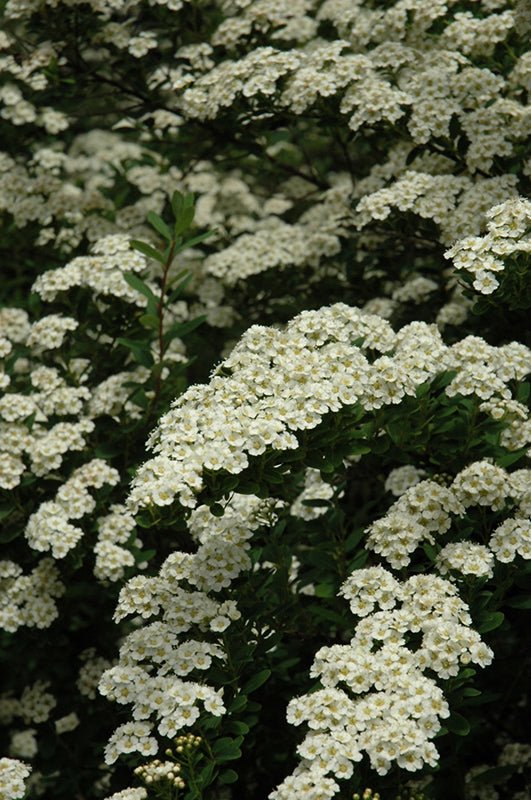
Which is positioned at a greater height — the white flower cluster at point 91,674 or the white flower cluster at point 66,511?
the white flower cluster at point 66,511

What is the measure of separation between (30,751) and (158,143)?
344 centimetres

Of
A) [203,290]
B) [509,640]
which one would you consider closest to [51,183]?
[203,290]

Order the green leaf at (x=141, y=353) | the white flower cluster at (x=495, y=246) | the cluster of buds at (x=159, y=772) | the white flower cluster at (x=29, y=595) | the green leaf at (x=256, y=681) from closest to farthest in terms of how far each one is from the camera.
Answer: the cluster of buds at (x=159, y=772) < the green leaf at (x=256, y=681) < the white flower cluster at (x=495, y=246) < the white flower cluster at (x=29, y=595) < the green leaf at (x=141, y=353)

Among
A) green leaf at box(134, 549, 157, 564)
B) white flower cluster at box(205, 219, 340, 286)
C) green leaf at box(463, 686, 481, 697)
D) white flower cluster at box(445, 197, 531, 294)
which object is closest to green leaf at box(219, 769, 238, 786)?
green leaf at box(463, 686, 481, 697)

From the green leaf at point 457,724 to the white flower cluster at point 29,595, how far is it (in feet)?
5.96

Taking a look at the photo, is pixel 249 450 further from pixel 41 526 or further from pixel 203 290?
pixel 203 290

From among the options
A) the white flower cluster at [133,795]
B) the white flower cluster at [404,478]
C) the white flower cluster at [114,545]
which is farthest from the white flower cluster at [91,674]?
the white flower cluster at [404,478]

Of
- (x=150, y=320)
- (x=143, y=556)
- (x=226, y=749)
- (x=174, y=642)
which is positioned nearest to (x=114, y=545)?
(x=143, y=556)

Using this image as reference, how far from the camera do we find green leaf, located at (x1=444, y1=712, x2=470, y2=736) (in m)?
3.61

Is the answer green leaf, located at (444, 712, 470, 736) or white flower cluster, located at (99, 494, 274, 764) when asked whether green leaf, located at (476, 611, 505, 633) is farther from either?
white flower cluster, located at (99, 494, 274, 764)

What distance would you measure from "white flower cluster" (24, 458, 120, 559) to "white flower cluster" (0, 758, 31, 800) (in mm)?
909

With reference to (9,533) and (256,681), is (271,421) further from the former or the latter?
(9,533)

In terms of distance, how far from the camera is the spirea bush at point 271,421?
12.0 feet

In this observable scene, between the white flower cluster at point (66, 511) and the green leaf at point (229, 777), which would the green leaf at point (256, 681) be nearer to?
the green leaf at point (229, 777)
